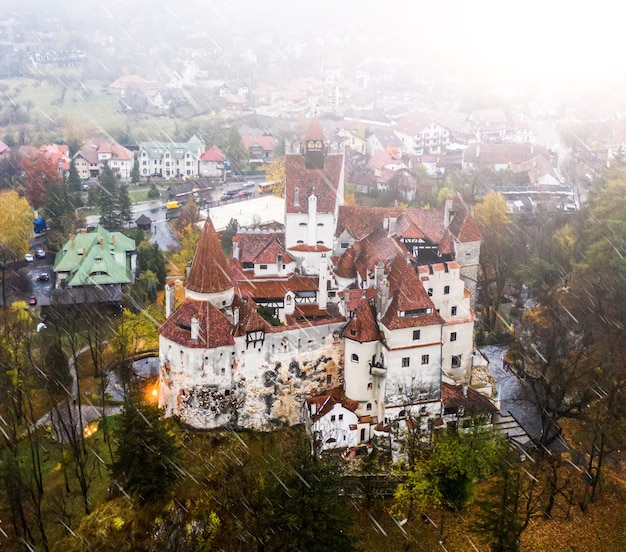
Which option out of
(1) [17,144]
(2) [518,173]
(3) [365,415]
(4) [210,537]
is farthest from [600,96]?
(4) [210,537]

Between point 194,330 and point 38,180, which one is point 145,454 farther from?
point 38,180

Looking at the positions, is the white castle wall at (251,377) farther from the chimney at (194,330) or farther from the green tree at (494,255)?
the green tree at (494,255)

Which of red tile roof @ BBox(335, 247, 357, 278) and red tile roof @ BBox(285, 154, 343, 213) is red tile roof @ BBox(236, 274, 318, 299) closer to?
red tile roof @ BBox(335, 247, 357, 278)

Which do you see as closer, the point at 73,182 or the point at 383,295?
the point at 383,295

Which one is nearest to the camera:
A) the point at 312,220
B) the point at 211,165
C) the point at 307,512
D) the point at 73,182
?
the point at 307,512

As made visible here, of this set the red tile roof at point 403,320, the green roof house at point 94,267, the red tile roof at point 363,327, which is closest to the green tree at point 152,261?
the green roof house at point 94,267

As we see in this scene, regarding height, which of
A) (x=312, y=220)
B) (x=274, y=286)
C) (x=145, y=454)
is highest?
(x=312, y=220)

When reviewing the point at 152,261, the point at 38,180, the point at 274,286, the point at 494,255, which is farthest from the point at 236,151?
the point at 274,286

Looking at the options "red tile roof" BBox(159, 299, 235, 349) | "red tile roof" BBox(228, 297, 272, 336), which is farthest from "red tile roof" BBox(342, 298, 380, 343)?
"red tile roof" BBox(159, 299, 235, 349)
